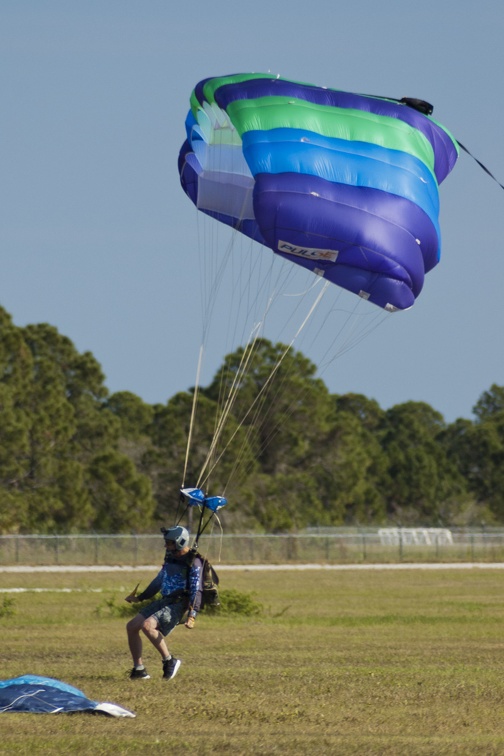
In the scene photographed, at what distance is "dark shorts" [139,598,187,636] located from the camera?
14258 mm

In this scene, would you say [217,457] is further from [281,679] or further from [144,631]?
[144,631]

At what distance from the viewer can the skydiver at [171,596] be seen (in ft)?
46.5

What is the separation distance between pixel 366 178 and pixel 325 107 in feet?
4.16

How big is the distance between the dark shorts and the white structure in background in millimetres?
48832

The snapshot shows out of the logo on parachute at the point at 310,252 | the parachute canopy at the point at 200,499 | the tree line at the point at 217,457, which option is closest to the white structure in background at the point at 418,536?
the tree line at the point at 217,457

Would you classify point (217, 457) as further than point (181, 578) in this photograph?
A: Yes

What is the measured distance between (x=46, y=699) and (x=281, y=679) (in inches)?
143

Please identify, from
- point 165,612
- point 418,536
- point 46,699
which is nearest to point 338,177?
point 165,612

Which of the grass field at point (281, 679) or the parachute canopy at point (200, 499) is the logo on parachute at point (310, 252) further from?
the grass field at point (281, 679)

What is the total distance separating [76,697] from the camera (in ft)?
42.7

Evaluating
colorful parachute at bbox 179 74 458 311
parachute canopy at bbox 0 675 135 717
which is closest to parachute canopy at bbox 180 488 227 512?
parachute canopy at bbox 0 675 135 717

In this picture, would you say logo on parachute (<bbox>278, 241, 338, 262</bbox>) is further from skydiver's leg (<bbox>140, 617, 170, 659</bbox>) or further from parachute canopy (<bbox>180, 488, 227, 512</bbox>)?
skydiver's leg (<bbox>140, 617, 170, 659</bbox>)

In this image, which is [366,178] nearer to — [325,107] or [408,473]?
[325,107]

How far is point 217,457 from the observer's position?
5706 centimetres
